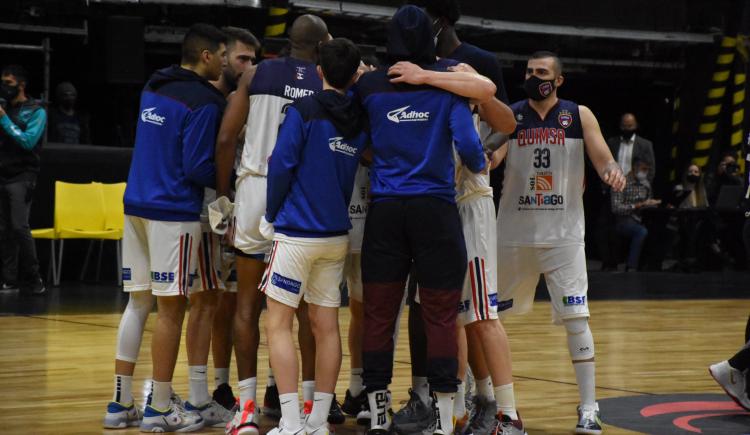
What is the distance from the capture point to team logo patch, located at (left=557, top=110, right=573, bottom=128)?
5258mm

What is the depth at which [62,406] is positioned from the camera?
214 inches

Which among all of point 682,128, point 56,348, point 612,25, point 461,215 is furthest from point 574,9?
point 461,215

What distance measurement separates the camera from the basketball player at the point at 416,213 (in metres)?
4.51

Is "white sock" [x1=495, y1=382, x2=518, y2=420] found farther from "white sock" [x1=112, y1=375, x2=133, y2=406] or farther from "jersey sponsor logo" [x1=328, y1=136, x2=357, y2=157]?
"white sock" [x1=112, y1=375, x2=133, y2=406]

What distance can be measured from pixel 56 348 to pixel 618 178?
3.98 metres

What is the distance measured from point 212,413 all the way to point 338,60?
1.68 metres

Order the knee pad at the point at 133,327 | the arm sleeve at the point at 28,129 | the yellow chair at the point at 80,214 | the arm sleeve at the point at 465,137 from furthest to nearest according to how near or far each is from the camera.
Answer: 1. the yellow chair at the point at 80,214
2. the arm sleeve at the point at 28,129
3. the knee pad at the point at 133,327
4. the arm sleeve at the point at 465,137

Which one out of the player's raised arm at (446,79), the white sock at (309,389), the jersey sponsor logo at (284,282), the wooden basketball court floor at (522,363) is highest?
the player's raised arm at (446,79)

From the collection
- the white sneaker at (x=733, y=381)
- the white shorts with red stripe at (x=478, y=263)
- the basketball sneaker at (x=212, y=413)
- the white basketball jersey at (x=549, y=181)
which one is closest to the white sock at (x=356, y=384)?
the basketball sneaker at (x=212, y=413)

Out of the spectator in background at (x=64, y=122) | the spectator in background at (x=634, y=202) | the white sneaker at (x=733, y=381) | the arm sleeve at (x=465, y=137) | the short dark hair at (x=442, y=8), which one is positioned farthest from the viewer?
the spectator in background at (x=634, y=202)

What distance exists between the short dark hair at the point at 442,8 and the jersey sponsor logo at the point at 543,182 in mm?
849

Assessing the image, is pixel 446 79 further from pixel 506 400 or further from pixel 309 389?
pixel 309 389

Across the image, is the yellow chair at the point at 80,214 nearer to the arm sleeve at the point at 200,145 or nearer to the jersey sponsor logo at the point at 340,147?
the arm sleeve at the point at 200,145

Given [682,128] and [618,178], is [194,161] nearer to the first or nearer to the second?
[618,178]
